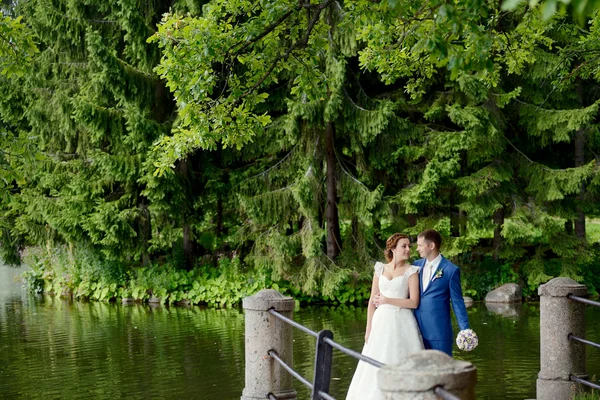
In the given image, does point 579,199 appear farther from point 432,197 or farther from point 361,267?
point 361,267

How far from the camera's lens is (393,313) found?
775 centimetres

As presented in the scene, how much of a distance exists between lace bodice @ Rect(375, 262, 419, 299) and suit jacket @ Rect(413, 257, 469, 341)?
106mm

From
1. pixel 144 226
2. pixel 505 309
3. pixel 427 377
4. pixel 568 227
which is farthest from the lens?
pixel 568 227

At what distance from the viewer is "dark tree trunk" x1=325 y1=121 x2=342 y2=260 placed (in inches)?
890

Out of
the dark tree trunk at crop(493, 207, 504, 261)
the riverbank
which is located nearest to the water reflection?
the riverbank

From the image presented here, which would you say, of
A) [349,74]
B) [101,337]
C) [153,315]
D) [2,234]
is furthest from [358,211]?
[2,234]

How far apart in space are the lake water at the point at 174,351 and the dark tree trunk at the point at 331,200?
2048 millimetres

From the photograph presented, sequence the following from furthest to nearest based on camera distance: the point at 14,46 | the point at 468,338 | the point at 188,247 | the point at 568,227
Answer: the point at 188,247, the point at 568,227, the point at 14,46, the point at 468,338

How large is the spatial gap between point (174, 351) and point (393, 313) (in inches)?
314

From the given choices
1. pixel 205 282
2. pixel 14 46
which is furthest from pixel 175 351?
pixel 205 282

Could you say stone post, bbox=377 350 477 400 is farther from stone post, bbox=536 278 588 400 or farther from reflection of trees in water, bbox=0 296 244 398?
reflection of trees in water, bbox=0 296 244 398

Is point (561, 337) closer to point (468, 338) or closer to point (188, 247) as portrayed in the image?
point (468, 338)

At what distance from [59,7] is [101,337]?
11575 mm

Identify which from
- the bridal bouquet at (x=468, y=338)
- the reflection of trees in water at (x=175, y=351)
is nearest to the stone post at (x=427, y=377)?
the bridal bouquet at (x=468, y=338)
